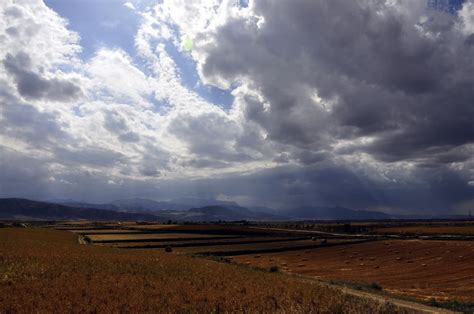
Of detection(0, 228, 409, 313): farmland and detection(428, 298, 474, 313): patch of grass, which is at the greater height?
detection(0, 228, 409, 313): farmland

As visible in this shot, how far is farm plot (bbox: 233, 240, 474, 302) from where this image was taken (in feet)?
112

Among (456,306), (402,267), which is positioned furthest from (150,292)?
(402,267)

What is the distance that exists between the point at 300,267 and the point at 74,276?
3346 cm

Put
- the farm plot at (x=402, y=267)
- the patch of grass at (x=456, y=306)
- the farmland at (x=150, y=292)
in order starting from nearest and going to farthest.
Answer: the farmland at (x=150, y=292) < the patch of grass at (x=456, y=306) < the farm plot at (x=402, y=267)

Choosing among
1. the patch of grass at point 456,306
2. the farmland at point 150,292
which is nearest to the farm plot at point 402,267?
the patch of grass at point 456,306

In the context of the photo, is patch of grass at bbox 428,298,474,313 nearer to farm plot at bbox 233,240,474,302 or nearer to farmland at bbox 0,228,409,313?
farm plot at bbox 233,240,474,302

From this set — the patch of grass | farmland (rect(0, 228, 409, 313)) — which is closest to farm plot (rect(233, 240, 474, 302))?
the patch of grass

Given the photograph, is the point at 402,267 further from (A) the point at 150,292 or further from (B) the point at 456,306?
(A) the point at 150,292

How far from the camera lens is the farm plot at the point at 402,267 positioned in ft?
112

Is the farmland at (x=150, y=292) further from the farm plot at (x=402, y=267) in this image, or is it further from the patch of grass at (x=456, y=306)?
the farm plot at (x=402, y=267)

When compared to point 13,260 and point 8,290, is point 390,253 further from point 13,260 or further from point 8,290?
point 8,290

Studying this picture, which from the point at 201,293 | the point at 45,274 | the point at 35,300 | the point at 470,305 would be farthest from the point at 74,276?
the point at 470,305

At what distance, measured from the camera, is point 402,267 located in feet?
166

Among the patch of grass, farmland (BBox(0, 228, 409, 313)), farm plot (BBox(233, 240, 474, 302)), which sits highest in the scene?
farmland (BBox(0, 228, 409, 313))
